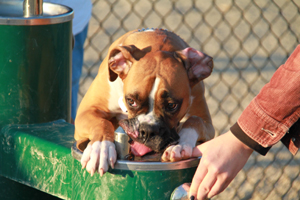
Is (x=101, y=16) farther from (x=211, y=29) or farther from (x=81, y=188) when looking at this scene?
(x=81, y=188)

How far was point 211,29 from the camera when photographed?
4.48m

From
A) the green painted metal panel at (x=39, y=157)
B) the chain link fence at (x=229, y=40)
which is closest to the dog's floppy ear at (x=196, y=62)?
the green painted metal panel at (x=39, y=157)

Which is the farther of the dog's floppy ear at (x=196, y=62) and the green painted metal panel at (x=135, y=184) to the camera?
the dog's floppy ear at (x=196, y=62)

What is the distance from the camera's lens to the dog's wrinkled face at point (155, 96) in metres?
1.31

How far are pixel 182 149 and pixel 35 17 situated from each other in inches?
25.4

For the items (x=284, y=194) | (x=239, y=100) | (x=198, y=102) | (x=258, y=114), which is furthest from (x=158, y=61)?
Result: (x=239, y=100)

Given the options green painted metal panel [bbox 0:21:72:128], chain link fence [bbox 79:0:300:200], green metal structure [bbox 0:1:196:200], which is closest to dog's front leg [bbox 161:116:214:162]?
green metal structure [bbox 0:1:196:200]

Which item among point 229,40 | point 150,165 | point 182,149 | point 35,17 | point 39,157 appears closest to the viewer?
point 150,165

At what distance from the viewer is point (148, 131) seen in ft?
4.18

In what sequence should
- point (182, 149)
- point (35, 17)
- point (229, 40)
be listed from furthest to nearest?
1. point (229, 40)
2. point (35, 17)
3. point (182, 149)

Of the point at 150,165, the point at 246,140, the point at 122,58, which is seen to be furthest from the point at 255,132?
the point at 122,58

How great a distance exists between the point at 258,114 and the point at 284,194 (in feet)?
7.65

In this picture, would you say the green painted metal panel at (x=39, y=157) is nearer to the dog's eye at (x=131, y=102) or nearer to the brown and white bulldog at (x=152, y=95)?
the brown and white bulldog at (x=152, y=95)

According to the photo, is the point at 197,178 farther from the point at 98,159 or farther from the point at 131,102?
the point at 131,102
